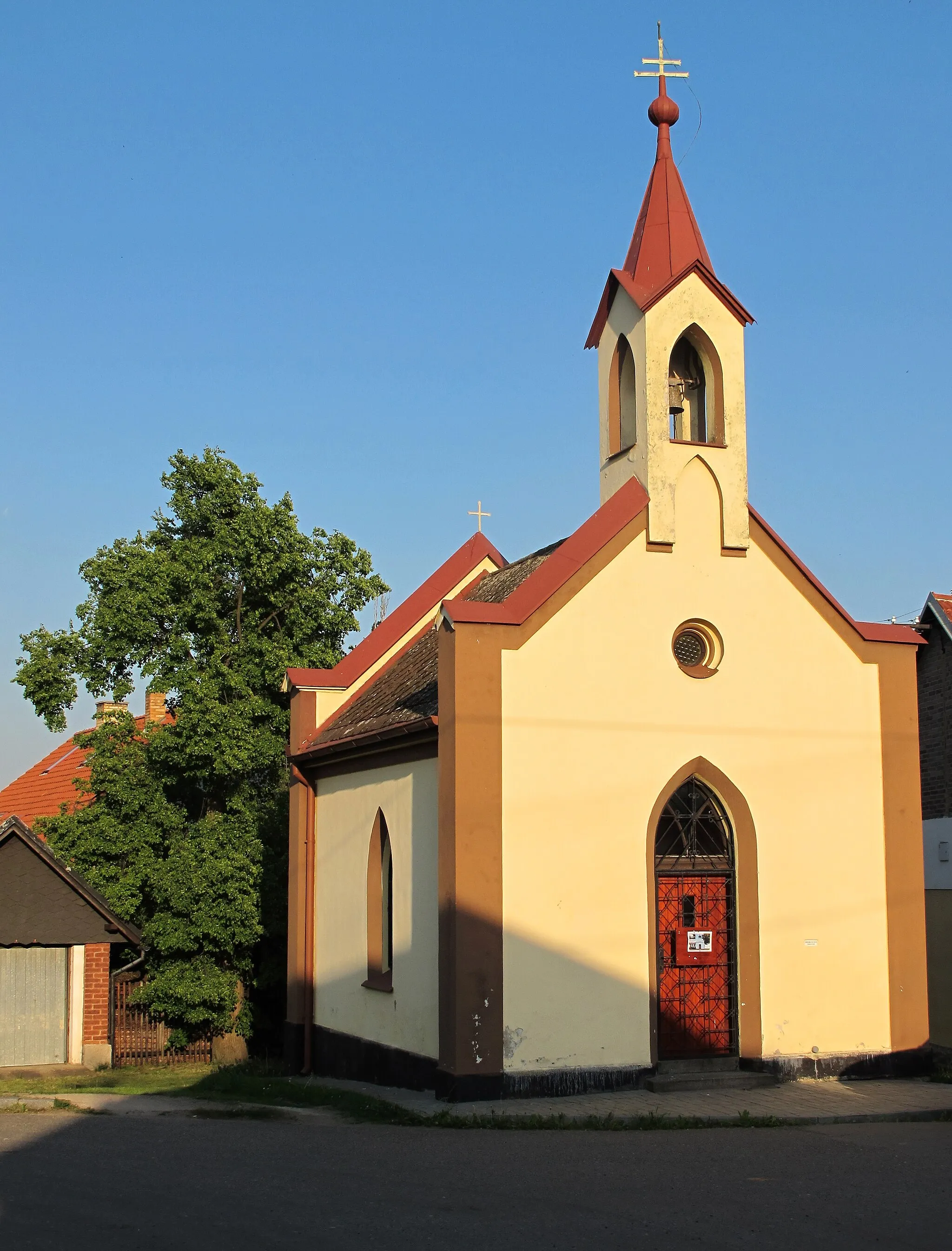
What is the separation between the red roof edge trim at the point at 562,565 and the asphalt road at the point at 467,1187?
522cm

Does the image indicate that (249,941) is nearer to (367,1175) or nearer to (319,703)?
(319,703)

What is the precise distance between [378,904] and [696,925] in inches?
166

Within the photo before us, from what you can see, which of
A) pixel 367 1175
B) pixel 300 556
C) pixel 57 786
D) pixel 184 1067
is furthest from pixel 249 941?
pixel 367 1175

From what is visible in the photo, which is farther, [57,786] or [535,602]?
[57,786]

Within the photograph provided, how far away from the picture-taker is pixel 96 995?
855 inches

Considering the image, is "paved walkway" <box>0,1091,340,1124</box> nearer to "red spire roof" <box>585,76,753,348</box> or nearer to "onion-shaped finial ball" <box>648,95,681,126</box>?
"red spire roof" <box>585,76,753,348</box>

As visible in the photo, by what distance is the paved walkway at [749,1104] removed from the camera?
42.0 ft

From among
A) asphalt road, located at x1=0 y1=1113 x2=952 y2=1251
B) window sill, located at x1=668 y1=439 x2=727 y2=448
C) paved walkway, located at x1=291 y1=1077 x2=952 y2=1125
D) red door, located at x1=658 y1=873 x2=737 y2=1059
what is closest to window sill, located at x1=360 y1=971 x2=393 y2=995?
paved walkway, located at x1=291 y1=1077 x2=952 y2=1125

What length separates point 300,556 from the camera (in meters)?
25.3

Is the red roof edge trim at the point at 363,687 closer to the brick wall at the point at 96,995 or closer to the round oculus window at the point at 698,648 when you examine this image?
the brick wall at the point at 96,995

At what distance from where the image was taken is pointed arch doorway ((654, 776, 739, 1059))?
15031 mm

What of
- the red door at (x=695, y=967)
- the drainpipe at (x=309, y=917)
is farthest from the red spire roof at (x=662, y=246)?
the drainpipe at (x=309, y=917)

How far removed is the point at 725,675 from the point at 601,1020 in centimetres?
419

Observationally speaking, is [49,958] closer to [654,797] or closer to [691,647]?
[654,797]
